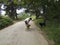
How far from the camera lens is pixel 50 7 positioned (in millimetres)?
21141

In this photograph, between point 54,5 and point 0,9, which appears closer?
point 54,5

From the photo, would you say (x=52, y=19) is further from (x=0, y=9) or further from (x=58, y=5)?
(x=0, y=9)

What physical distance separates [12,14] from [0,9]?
5.48 metres

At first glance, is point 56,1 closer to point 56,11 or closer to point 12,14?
point 56,11

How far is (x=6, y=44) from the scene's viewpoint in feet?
41.4

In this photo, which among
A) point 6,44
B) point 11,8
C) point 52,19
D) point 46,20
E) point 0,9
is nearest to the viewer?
point 6,44

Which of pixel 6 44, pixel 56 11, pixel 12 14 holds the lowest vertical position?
pixel 12 14

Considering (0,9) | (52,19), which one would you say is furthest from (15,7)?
(52,19)

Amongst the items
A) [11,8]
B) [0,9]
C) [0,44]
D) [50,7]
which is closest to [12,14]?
[11,8]

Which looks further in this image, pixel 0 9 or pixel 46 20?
pixel 0 9

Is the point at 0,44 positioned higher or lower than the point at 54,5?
lower

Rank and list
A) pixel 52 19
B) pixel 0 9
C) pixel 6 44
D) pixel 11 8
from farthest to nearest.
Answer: pixel 0 9
pixel 11 8
pixel 52 19
pixel 6 44

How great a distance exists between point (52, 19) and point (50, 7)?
1458 mm

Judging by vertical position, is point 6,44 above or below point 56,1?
below
